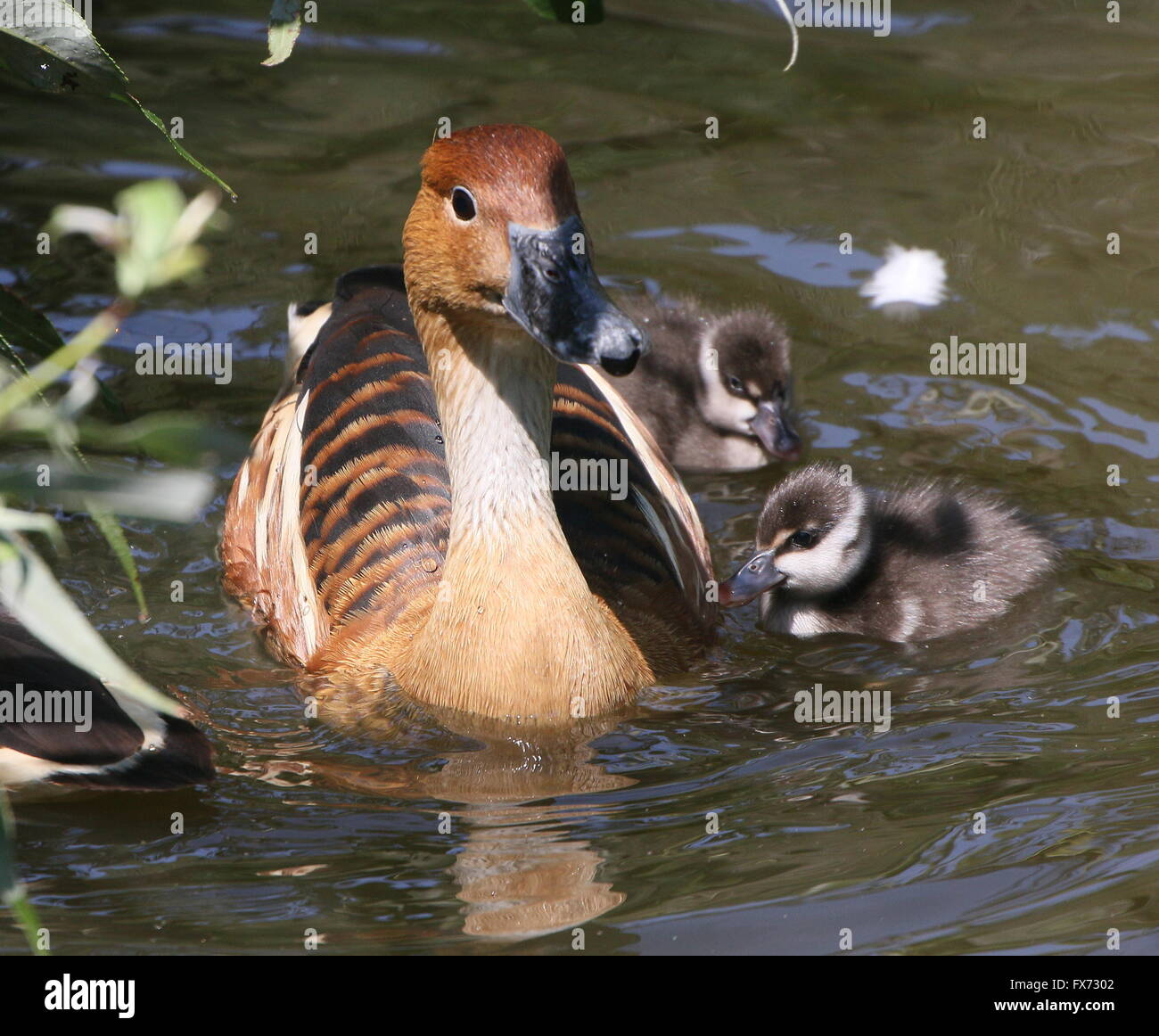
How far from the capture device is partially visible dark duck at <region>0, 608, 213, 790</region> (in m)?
3.81

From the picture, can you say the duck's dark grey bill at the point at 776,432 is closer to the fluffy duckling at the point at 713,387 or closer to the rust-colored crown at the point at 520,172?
the fluffy duckling at the point at 713,387

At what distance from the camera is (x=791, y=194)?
25.4ft

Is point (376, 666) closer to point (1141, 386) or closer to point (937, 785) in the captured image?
point (937, 785)

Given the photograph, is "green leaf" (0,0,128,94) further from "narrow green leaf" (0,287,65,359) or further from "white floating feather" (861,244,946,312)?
"white floating feather" (861,244,946,312)

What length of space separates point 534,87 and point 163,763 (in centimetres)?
557

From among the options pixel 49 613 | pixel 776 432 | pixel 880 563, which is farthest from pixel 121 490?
pixel 776 432

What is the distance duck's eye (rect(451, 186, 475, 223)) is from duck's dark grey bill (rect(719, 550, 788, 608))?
1882mm

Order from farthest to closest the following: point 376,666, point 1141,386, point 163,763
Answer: point 1141,386, point 376,666, point 163,763

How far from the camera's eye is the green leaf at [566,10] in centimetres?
210

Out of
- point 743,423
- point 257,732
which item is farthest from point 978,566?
point 257,732

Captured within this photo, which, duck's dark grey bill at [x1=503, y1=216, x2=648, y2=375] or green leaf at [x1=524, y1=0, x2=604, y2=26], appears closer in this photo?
green leaf at [x1=524, y1=0, x2=604, y2=26]

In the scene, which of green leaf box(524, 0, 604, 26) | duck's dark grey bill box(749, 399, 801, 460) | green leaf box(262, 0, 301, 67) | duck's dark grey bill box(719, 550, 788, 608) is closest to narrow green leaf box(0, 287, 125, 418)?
green leaf box(262, 0, 301, 67)

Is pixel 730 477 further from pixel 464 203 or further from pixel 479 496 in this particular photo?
pixel 464 203

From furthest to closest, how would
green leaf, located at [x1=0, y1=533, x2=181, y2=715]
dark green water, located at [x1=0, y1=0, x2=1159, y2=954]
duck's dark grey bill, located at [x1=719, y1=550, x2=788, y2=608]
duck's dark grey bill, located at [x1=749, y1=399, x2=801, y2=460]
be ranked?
1. duck's dark grey bill, located at [x1=749, y1=399, x2=801, y2=460]
2. duck's dark grey bill, located at [x1=719, y1=550, x2=788, y2=608]
3. dark green water, located at [x1=0, y1=0, x2=1159, y2=954]
4. green leaf, located at [x1=0, y1=533, x2=181, y2=715]
